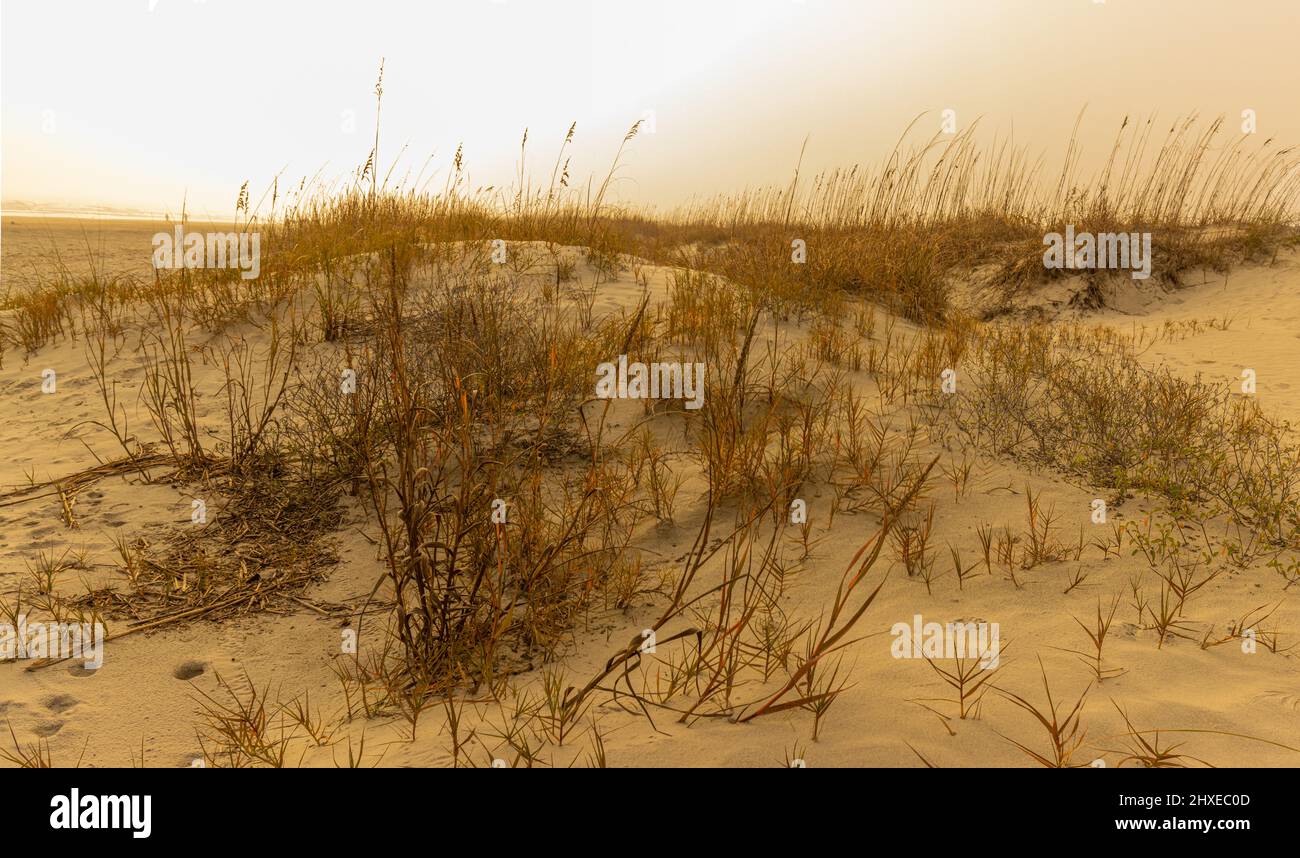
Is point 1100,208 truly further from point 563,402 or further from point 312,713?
point 312,713

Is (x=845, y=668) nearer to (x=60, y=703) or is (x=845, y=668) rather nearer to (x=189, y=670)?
(x=189, y=670)

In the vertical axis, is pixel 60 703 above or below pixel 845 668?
below

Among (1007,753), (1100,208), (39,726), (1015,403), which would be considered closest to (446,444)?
(39,726)

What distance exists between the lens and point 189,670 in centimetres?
241

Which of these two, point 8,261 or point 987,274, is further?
point 8,261

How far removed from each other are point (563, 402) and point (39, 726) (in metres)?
2.38

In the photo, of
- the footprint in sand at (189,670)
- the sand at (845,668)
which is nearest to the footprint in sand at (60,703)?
the sand at (845,668)

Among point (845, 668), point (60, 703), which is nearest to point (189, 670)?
point (60, 703)

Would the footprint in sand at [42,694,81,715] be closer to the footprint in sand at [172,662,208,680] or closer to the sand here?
the sand

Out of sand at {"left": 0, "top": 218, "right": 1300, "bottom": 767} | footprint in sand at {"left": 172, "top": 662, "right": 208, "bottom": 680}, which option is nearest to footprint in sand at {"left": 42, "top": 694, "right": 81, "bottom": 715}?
sand at {"left": 0, "top": 218, "right": 1300, "bottom": 767}

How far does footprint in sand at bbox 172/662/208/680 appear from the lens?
2385 millimetres

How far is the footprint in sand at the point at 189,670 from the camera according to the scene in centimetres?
238

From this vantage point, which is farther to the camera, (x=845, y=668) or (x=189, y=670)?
(x=189, y=670)
